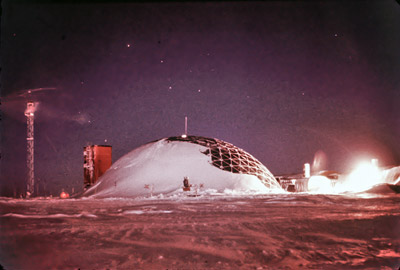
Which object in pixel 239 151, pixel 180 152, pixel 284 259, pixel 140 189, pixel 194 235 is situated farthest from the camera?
pixel 239 151

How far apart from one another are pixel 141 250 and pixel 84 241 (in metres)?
1.07

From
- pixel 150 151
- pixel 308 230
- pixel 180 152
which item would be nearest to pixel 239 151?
pixel 180 152

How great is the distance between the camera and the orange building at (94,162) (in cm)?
3481

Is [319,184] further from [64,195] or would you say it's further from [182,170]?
[64,195]

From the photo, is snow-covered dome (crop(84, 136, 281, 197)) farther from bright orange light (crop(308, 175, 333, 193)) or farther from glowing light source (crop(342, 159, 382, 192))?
glowing light source (crop(342, 159, 382, 192))

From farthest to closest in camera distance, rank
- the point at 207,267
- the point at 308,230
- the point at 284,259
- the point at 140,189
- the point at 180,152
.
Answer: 1. the point at 180,152
2. the point at 140,189
3. the point at 308,230
4. the point at 284,259
5. the point at 207,267

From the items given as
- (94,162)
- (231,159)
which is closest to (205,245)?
(231,159)

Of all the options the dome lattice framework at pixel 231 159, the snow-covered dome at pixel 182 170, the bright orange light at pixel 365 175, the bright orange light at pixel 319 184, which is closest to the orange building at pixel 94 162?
the snow-covered dome at pixel 182 170

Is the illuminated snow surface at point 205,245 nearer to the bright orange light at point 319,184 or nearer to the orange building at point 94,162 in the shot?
the bright orange light at point 319,184

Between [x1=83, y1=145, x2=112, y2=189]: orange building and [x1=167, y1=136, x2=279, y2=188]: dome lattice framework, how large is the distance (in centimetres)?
1220

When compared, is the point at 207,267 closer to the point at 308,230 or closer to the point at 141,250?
the point at 141,250

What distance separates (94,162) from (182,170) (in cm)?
1626

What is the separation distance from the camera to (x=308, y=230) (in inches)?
202

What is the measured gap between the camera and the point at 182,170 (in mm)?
22703
